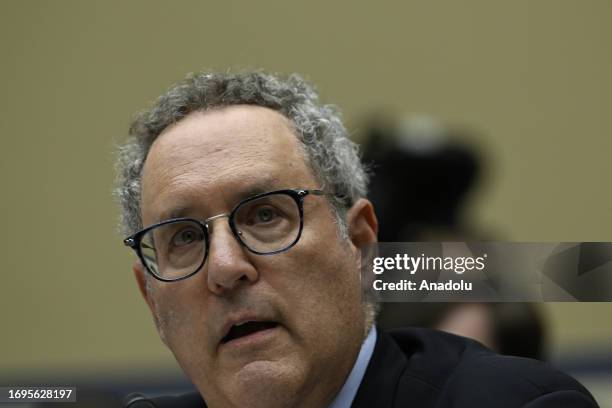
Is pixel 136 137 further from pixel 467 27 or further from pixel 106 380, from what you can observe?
pixel 467 27

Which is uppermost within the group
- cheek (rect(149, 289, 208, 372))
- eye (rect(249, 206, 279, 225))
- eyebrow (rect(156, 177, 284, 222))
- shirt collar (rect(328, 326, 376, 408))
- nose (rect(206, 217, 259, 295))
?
eyebrow (rect(156, 177, 284, 222))

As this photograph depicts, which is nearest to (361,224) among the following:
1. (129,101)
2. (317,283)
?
(317,283)

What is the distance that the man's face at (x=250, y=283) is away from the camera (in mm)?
1725

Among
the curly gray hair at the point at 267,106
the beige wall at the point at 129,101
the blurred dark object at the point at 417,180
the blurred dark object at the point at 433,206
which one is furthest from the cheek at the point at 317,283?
→ the beige wall at the point at 129,101

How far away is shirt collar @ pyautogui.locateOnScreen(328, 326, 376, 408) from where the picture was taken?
192 centimetres

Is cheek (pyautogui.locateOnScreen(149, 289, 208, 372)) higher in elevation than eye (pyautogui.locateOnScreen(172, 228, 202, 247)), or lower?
lower

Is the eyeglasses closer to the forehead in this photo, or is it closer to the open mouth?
the forehead

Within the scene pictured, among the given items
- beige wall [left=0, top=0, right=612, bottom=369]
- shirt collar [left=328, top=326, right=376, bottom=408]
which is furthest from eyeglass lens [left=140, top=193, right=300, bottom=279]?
beige wall [left=0, top=0, right=612, bottom=369]

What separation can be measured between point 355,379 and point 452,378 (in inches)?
10.6

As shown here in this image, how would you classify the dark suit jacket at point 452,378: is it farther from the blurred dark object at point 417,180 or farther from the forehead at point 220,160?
the blurred dark object at point 417,180

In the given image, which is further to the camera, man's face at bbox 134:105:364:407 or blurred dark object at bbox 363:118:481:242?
blurred dark object at bbox 363:118:481:242

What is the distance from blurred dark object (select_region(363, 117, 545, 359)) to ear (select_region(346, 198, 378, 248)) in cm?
38

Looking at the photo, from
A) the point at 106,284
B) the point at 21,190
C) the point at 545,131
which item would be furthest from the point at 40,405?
the point at 545,131

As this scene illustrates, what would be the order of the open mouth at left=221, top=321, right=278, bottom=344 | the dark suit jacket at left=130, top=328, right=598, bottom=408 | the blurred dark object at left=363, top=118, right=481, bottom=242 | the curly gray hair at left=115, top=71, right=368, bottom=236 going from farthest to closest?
the blurred dark object at left=363, top=118, right=481, bottom=242 → the curly gray hair at left=115, top=71, right=368, bottom=236 → the open mouth at left=221, top=321, right=278, bottom=344 → the dark suit jacket at left=130, top=328, right=598, bottom=408
